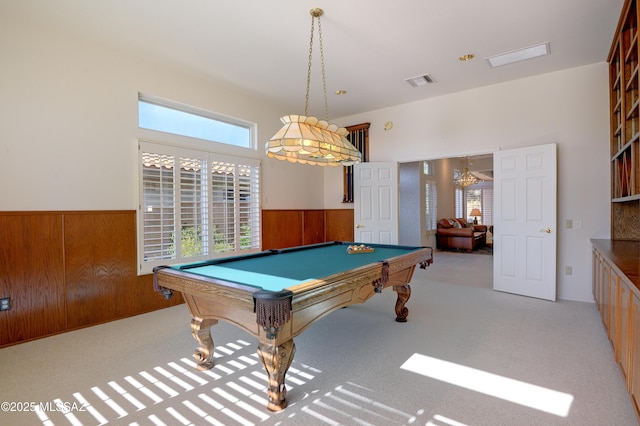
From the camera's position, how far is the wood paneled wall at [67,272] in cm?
300

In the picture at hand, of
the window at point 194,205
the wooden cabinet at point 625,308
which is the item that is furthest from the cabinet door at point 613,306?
the window at point 194,205

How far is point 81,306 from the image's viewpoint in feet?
11.2

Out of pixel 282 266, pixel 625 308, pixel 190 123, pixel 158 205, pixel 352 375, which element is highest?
pixel 190 123

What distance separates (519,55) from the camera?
3.88 metres

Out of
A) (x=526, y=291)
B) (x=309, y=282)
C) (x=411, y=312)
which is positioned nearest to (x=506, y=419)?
(x=309, y=282)

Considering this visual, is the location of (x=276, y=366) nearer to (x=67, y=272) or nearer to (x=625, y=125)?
(x=67, y=272)

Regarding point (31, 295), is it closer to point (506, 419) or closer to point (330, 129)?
point (330, 129)

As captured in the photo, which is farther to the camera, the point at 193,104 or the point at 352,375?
the point at 193,104

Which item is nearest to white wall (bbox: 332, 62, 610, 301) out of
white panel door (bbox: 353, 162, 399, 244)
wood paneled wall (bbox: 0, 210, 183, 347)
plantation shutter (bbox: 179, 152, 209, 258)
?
white panel door (bbox: 353, 162, 399, 244)

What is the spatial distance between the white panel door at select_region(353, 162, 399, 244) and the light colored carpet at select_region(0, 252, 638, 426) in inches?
86.6

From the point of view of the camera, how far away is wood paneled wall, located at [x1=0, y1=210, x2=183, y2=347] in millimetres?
2996

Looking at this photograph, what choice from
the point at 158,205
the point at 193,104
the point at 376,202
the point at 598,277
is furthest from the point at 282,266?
the point at 376,202

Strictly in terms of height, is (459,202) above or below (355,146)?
below

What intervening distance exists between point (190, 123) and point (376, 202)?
10.8 ft
